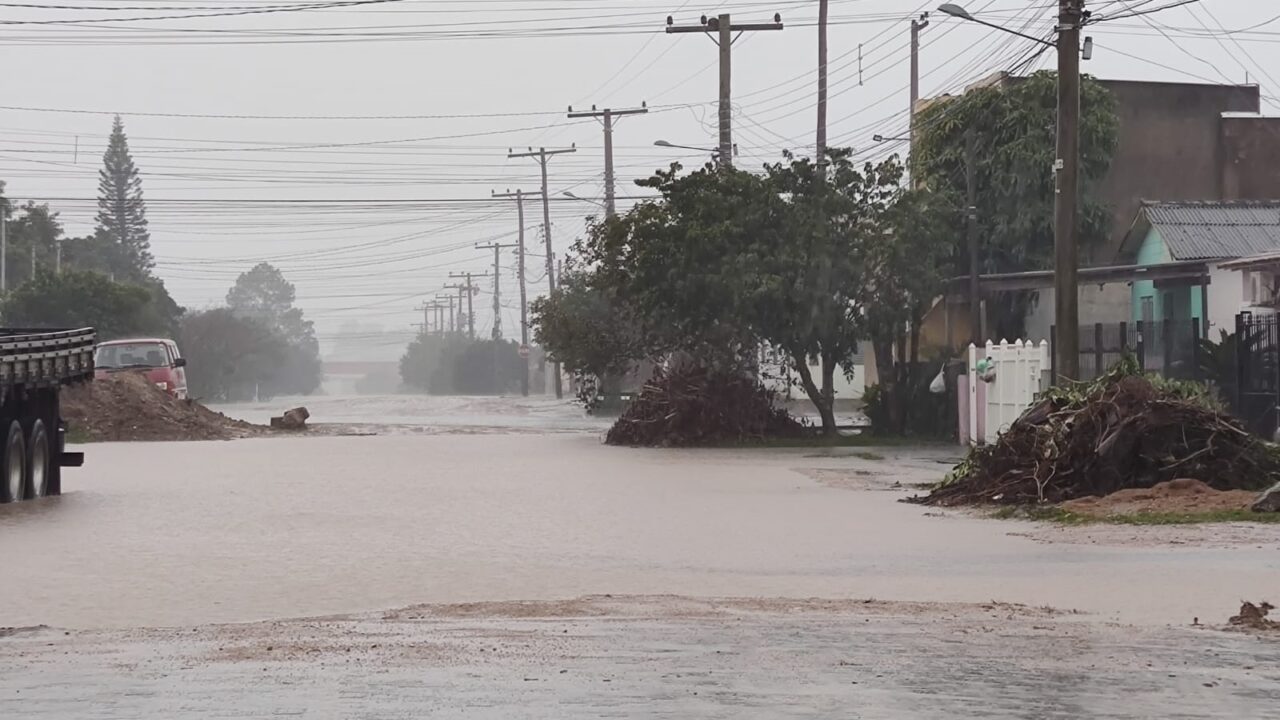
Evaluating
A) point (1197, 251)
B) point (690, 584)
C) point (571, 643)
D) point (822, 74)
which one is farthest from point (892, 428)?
point (571, 643)

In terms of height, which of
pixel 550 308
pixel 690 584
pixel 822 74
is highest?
pixel 822 74

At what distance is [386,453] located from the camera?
36812 millimetres

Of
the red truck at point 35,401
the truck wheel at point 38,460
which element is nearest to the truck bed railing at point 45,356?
the red truck at point 35,401

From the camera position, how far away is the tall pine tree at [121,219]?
141125 millimetres

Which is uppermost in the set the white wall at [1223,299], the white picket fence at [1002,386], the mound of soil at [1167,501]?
the white wall at [1223,299]

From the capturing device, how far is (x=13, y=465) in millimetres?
23250

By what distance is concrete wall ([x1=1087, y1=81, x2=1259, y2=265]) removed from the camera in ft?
189

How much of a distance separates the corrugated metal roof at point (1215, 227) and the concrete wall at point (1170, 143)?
359 inches

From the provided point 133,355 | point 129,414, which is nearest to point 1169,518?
point 129,414

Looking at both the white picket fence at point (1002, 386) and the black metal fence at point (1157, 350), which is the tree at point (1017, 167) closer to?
the white picket fence at point (1002, 386)

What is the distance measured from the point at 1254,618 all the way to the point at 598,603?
14.1ft

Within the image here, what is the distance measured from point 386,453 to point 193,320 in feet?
290

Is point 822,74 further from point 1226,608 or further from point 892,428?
point 1226,608

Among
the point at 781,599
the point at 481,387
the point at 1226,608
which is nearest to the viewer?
the point at 1226,608
